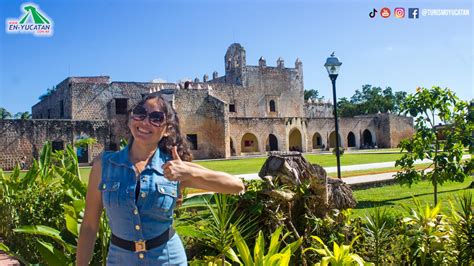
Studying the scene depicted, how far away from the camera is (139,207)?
183cm

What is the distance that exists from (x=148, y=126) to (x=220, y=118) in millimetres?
26924

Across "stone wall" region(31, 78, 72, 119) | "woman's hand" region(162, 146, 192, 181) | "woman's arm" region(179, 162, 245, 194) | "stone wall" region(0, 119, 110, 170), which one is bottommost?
"woman's arm" region(179, 162, 245, 194)

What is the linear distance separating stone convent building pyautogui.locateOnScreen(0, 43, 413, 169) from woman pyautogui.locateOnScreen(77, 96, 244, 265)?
20.1 meters

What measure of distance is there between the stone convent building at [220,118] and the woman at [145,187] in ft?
66.0

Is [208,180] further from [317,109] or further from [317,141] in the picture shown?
[317,109]

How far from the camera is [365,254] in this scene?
307cm

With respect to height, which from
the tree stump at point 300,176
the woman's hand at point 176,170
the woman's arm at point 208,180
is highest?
the woman's hand at point 176,170

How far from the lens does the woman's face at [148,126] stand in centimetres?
195

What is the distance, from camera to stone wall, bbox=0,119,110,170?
73.8 feet

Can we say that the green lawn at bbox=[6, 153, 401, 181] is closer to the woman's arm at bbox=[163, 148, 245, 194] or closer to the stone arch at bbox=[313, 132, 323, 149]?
the woman's arm at bbox=[163, 148, 245, 194]

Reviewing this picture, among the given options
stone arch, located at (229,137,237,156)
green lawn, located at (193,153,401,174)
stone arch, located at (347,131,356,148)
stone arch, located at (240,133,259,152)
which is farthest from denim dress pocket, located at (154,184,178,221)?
stone arch, located at (347,131,356,148)

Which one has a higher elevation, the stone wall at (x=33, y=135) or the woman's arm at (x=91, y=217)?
the stone wall at (x=33, y=135)

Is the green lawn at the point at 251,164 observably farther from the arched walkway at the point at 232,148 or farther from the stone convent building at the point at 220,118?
the arched walkway at the point at 232,148

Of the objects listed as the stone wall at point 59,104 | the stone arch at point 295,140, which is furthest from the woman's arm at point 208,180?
the stone arch at point 295,140
